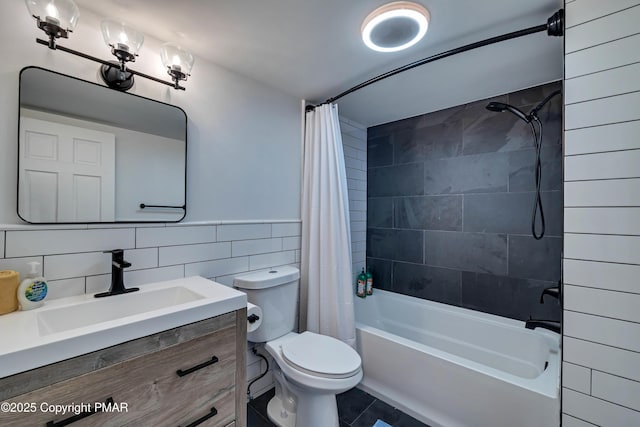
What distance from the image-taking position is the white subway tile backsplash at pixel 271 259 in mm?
1821

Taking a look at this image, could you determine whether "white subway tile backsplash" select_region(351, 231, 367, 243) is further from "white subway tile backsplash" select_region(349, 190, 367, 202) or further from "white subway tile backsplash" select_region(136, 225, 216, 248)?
"white subway tile backsplash" select_region(136, 225, 216, 248)

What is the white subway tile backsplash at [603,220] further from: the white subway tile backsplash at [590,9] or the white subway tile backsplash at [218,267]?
the white subway tile backsplash at [218,267]

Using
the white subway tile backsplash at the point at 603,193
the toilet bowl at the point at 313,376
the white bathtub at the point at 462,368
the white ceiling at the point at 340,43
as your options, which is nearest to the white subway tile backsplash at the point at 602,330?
the white subway tile backsplash at the point at 603,193

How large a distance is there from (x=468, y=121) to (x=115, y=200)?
2476 mm

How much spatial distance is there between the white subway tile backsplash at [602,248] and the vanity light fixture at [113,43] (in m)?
1.90

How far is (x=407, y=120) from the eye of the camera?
2.52 metres

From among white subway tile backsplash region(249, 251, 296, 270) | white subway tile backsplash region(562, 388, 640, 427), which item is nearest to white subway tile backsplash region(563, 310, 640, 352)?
white subway tile backsplash region(562, 388, 640, 427)

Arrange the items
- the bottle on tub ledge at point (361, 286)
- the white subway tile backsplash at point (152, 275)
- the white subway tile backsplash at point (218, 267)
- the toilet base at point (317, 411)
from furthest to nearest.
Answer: the bottle on tub ledge at point (361, 286)
the white subway tile backsplash at point (218, 267)
the toilet base at point (317, 411)
the white subway tile backsplash at point (152, 275)

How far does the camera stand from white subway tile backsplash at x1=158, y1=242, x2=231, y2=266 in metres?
1.42

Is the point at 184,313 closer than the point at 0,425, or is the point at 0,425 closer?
the point at 0,425

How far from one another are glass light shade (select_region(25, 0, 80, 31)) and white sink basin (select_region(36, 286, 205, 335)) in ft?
3.58

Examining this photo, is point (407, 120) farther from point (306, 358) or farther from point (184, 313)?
point (184, 313)

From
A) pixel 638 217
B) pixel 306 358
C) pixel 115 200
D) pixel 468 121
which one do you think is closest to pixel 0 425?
pixel 115 200

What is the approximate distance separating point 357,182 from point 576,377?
6.68 feet
